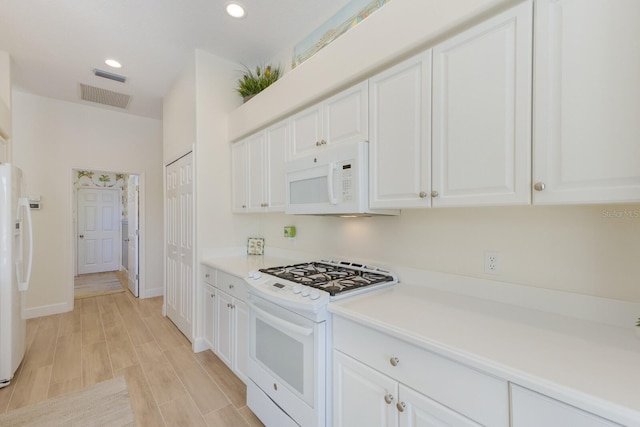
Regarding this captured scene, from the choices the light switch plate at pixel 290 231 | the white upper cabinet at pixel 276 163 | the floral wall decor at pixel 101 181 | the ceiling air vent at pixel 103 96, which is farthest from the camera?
the floral wall decor at pixel 101 181

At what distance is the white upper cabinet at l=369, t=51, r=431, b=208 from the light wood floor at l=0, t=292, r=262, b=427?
1733 mm

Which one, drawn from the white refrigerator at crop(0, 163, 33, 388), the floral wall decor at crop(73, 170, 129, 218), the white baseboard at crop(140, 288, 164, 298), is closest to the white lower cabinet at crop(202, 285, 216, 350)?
the white refrigerator at crop(0, 163, 33, 388)

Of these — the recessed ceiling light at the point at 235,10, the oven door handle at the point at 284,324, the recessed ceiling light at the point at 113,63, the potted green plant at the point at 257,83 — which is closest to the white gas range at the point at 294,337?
the oven door handle at the point at 284,324

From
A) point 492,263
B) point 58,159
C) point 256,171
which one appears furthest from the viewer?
point 58,159

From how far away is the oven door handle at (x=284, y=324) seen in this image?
4.69ft

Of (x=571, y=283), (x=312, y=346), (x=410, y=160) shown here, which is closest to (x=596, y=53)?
(x=410, y=160)

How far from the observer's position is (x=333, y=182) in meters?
1.74

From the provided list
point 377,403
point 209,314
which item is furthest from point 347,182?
point 209,314

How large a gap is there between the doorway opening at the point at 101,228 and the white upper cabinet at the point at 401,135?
230 inches

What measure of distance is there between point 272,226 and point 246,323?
3.82ft

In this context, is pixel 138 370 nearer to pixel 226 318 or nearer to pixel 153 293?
pixel 226 318

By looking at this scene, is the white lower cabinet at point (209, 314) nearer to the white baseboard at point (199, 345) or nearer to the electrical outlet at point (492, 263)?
the white baseboard at point (199, 345)

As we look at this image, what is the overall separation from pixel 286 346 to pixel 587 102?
5.46 feet

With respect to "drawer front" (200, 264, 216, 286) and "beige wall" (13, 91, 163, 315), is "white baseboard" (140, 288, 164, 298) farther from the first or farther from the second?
"drawer front" (200, 264, 216, 286)
